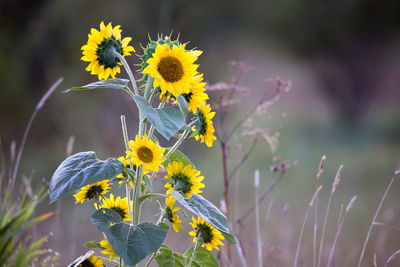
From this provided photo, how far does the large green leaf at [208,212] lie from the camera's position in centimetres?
59

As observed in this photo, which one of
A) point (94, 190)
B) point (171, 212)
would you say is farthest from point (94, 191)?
point (171, 212)

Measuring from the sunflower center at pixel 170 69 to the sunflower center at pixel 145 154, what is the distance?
85 millimetres

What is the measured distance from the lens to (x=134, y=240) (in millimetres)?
587

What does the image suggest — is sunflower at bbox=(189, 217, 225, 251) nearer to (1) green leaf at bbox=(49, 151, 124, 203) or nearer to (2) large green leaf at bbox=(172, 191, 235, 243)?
(2) large green leaf at bbox=(172, 191, 235, 243)

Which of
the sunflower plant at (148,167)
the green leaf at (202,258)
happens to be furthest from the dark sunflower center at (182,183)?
the green leaf at (202,258)

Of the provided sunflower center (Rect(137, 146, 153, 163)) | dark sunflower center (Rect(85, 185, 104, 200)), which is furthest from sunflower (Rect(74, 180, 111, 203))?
sunflower center (Rect(137, 146, 153, 163))

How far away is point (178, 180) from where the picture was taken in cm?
66

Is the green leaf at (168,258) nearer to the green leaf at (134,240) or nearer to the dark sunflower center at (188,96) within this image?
the green leaf at (134,240)

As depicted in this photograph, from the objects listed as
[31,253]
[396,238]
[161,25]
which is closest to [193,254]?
[31,253]

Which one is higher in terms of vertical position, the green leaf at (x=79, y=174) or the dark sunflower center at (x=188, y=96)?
the dark sunflower center at (x=188, y=96)

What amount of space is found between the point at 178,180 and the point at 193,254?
98mm

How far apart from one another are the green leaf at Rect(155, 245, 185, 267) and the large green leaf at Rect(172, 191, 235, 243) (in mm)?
90

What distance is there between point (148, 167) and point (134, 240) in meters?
0.08

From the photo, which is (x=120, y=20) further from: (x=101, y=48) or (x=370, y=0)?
(x=101, y=48)
